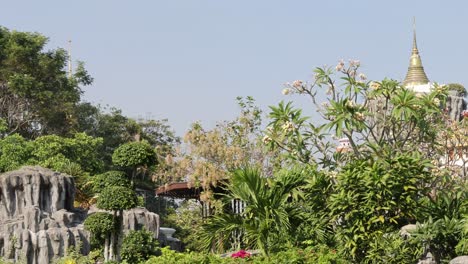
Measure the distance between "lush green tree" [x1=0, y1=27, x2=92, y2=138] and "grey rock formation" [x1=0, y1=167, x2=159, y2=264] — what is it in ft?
46.6

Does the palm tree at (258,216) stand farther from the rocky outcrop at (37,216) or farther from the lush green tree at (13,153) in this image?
the lush green tree at (13,153)

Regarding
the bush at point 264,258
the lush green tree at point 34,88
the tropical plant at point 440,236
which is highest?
the lush green tree at point 34,88

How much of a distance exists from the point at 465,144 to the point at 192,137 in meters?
9.84

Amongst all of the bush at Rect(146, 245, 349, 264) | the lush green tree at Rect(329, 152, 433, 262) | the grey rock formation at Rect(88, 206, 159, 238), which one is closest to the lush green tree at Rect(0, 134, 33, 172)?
the grey rock formation at Rect(88, 206, 159, 238)

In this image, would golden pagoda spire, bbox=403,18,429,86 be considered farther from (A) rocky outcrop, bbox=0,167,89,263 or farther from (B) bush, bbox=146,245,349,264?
(B) bush, bbox=146,245,349,264

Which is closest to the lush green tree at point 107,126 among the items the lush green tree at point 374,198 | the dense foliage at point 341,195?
the dense foliage at point 341,195

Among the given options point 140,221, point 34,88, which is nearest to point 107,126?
point 34,88

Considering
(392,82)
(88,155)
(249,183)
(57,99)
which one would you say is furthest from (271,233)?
(57,99)

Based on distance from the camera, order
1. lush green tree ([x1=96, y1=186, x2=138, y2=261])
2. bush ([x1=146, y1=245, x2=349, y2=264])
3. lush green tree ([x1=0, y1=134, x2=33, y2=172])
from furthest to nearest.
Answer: lush green tree ([x1=0, y1=134, x2=33, y2=172]) → lush green tree ([x1=96, y1=186, x2=138, y2=261]) → bush ([x1=146, y1=245, x2=349, y2=264])

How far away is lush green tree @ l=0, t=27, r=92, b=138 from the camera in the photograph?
39.2 m

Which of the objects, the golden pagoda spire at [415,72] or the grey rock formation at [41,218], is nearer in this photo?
the grey rock formation at [41,218]

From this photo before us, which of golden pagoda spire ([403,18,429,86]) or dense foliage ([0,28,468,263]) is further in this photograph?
golden pagoda spire ([403,18,429,86])

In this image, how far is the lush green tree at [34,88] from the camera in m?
39.2

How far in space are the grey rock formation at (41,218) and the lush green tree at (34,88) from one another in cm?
1422
